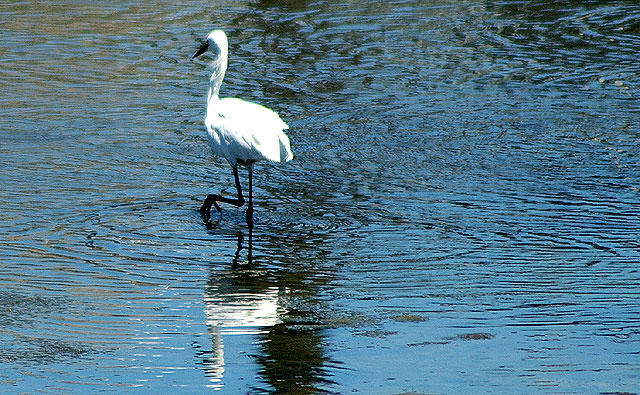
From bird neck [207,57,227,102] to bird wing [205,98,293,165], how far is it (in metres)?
0.32

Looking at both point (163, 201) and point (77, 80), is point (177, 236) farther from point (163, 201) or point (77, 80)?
point (77, 80)

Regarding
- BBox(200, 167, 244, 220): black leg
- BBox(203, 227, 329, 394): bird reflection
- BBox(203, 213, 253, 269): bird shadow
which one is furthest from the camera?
BBox(200, 167, 244, 220): black leg

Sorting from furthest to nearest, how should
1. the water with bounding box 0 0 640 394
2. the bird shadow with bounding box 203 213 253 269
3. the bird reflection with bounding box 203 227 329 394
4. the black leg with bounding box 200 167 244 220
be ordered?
the black leg with bounding box 200 167 244 220
the bird shadow with bounding box 203 213 253 269
the water with bounding box 0 0 640 394
the bird reflection with bounding box 203 227 329 394

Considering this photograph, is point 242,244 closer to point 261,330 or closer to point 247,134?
point 247,134

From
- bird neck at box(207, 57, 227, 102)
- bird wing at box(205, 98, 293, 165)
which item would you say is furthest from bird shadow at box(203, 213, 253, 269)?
bird neck at box(207, 57, 227, 102)

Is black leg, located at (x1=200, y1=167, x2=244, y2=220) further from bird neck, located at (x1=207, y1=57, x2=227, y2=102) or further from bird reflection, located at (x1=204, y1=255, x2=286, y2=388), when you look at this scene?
bird reflection, located at (x1=204, y1=255, x2=286, y2=388)

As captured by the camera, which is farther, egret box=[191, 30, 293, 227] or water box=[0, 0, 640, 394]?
egret box=[191, 30, 293, 227]

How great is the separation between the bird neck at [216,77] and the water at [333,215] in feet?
2.88

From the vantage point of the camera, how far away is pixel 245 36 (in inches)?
634

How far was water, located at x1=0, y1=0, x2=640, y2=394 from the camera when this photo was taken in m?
5.97

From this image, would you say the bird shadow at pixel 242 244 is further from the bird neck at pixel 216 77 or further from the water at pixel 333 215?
the bird neck at pixel 216 77

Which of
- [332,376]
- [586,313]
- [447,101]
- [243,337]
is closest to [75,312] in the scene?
[243,337]

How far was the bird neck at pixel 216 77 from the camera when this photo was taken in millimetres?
9297

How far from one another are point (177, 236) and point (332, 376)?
295 cm
